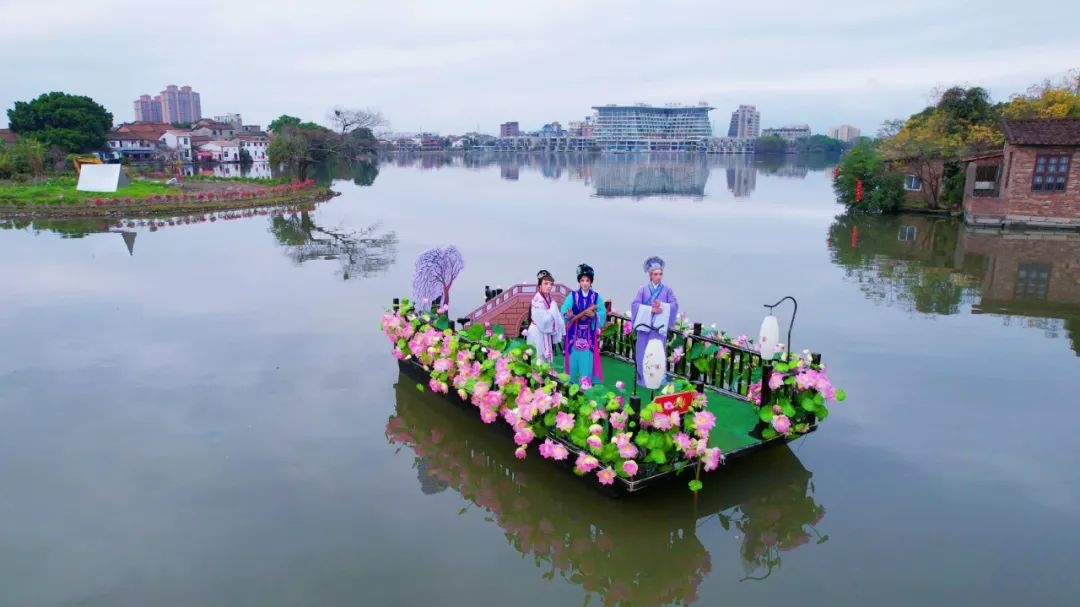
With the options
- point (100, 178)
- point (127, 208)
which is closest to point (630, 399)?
point (127, 208)

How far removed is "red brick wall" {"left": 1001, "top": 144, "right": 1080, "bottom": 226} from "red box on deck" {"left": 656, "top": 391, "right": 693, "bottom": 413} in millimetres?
27450

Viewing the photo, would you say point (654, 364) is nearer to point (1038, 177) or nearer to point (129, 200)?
point (1038, 177)

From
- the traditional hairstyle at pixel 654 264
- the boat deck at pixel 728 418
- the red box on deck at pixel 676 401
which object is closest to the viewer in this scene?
the red box on deck at pixel 676 401

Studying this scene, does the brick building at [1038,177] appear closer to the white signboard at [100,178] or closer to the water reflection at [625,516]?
the water reflection at [625,516]

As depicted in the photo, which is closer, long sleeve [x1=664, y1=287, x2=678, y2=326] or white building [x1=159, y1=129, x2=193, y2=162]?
long sleeve [x1=664, y1=287, x2=678, y2=326]

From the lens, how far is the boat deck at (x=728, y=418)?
24.4 feet

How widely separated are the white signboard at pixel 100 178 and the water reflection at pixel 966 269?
117 ft

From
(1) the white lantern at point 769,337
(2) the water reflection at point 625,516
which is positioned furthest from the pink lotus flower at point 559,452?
(1) the white lantern at point 769,337

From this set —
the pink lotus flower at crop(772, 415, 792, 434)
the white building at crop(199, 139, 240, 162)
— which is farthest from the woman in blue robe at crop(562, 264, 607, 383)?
the white building at crop(199, 139, 240, 162)

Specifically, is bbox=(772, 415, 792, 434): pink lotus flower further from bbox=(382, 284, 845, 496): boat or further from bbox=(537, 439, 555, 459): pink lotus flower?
bbox=(537, 439, 555, 459): pink lotus flower

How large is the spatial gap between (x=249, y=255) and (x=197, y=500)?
15.5 m

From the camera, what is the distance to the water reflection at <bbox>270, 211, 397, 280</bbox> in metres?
20.1

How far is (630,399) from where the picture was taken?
6.55m

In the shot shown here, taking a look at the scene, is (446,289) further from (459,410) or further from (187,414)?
(187,414)
